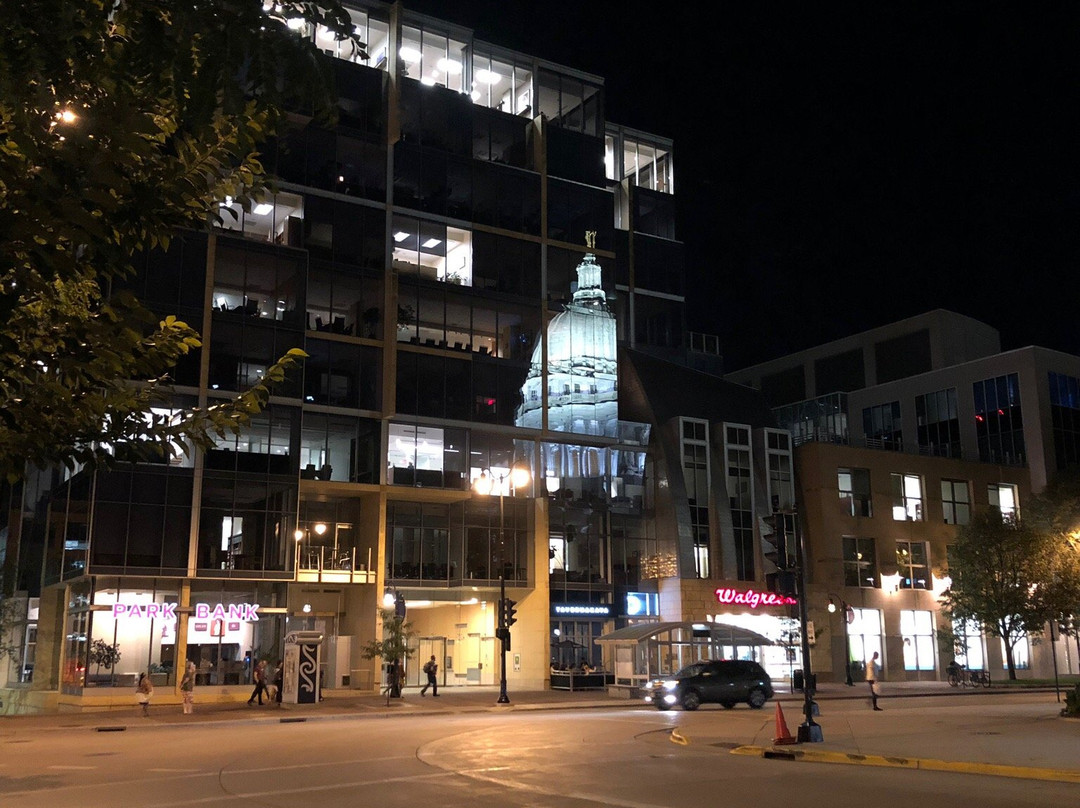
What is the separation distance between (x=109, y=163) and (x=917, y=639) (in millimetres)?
63530

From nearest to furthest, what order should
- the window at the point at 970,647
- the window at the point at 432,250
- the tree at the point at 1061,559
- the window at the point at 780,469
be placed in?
1. the window at the point at 432,250
2. the tree at the point at 1061,559
3. the window at the point at 780,469
4. the window at the point at 970,647

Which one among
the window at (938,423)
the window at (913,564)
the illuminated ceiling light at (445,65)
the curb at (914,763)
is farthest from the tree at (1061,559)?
the illuminated ceiling light at (445,65)

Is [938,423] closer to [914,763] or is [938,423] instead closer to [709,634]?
[709,634]

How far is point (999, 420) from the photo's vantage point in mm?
73125

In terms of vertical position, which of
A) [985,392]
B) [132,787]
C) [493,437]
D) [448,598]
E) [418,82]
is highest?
[418,82]

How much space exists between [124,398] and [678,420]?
5094 cm

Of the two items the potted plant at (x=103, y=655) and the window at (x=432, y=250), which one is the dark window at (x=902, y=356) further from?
the potted plant at (x=103, y=655)

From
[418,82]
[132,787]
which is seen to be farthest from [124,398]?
[418,82]

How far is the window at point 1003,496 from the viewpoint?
6956 centimetres

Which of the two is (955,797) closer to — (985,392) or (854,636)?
(854,636)

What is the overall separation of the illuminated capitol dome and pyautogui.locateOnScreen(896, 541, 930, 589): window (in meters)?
19.9

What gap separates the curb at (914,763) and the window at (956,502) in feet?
164

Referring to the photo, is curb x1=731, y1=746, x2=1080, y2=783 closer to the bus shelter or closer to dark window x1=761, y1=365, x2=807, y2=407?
the bus shelter

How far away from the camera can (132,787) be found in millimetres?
16891
